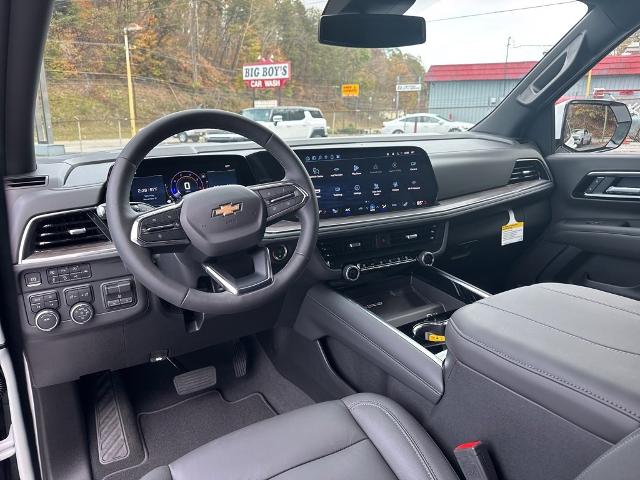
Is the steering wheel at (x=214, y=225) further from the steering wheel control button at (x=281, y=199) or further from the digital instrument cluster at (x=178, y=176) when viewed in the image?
the digital instrument cluster at (x=178, y=176)

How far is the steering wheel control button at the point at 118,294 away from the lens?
4.86 feet

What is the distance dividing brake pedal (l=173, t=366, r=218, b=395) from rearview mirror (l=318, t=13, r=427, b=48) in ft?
4.74

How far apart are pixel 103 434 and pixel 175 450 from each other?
0.90ft

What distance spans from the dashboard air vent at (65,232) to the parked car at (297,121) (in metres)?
0.79

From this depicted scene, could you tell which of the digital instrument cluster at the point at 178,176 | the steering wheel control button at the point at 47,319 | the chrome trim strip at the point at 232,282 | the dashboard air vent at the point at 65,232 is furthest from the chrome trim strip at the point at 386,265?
the steering wheel control button at the point at 47,319

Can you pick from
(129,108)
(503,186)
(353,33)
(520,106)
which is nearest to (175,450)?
(129,108)

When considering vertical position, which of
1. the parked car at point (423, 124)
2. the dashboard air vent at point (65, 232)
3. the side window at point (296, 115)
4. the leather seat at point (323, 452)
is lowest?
the leather seat at point (323, 452)

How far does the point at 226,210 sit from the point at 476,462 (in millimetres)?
849

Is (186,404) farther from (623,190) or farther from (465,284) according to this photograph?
(623,190)

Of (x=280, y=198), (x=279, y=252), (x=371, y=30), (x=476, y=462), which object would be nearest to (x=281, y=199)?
(x=280, y=198)

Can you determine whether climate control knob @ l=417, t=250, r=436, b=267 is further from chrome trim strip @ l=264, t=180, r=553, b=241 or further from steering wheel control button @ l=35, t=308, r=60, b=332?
steering wheel control button @ l=35, t=308, r=60, b=332

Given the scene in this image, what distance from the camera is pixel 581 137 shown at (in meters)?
2.86

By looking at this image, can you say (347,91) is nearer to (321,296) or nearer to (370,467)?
(321,296)

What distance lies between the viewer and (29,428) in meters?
1.59
